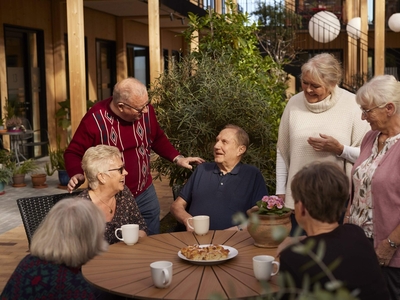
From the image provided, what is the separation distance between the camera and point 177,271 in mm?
2807

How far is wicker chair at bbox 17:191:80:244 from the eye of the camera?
12.3 ft

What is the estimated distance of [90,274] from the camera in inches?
110

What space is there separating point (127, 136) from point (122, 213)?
62 centimetres

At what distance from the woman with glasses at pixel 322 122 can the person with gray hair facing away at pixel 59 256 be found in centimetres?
166

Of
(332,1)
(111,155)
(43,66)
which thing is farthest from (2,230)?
(332,1)

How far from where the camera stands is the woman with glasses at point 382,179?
293cm

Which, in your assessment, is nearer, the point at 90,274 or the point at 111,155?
the point at 90,274

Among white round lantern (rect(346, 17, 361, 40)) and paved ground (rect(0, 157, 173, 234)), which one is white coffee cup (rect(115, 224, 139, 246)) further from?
white round lantern (rect(346, 17, 361, 40))

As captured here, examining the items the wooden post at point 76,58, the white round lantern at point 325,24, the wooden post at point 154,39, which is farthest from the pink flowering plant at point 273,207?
the white round lantern at point 325,24

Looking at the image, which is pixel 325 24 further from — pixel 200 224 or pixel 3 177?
pixel 200 224

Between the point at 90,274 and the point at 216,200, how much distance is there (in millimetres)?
1284

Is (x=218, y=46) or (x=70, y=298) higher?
(x=218, y=46)

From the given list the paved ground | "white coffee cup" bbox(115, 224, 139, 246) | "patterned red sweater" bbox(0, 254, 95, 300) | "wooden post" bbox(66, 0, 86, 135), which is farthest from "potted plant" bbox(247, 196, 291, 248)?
"wooden post" bbox(66, 0, 86, 135)

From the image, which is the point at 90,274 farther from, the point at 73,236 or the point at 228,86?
the point at 228,86
